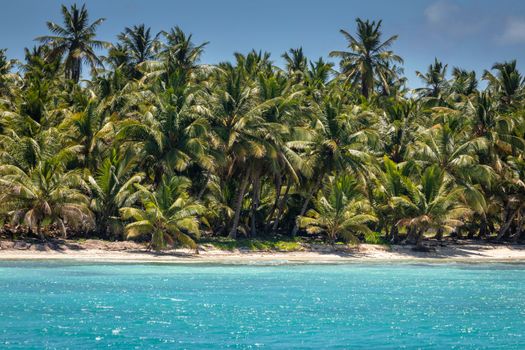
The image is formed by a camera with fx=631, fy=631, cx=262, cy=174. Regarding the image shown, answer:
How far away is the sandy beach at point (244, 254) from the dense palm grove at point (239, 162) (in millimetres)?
943

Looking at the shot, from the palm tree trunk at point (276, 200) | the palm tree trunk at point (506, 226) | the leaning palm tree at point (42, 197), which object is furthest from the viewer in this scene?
the palm tree trunk at point (506, 226)

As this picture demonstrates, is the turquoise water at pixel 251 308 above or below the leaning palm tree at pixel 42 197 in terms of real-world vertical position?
below

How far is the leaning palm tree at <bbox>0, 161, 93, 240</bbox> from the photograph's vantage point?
Result: 26.7 meters

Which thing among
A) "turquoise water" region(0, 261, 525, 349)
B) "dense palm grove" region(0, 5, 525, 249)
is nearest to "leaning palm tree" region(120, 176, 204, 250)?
"dense palm grove" region(0, 5, 525, 249)

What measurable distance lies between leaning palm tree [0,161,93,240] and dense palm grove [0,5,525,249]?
6 centimetres

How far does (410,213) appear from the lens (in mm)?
32875

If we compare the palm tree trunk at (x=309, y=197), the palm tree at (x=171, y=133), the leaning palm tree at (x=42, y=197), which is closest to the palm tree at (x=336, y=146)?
the palm tree trunk at (x=309, y=197)

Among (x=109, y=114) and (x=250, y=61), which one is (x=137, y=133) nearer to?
(x=109, y=114)

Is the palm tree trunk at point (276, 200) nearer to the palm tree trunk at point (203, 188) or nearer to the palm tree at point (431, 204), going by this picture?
the palm tree trunk at point (203, 188)

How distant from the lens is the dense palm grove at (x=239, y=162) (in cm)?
2870

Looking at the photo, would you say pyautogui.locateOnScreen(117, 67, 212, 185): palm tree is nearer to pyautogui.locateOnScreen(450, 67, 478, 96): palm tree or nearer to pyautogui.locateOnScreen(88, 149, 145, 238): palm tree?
pyautogui.locateOnScreen(88, 149, 145, 238): palm tree

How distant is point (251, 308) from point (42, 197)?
51.2ft

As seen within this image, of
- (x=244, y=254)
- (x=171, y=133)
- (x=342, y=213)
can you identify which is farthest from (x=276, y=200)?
(x=171, y=133)

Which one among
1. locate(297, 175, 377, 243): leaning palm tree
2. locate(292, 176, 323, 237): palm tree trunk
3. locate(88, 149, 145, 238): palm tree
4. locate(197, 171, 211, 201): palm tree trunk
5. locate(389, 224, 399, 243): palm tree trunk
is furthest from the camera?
locate(292, 176, 323, 237): palm tree trunk
